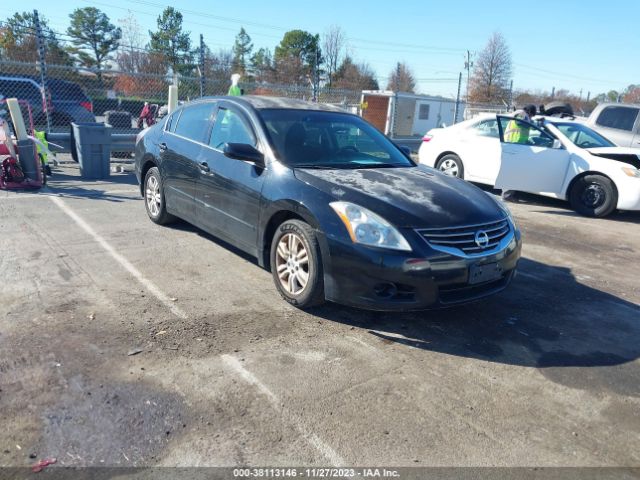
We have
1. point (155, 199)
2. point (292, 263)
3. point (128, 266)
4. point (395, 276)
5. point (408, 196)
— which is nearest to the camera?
point (395, 276)

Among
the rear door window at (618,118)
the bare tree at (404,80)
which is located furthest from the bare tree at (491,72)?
the rear door window at (618,118)

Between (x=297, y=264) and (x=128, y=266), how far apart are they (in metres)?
1.95

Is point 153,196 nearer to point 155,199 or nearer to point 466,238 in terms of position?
point 155,199

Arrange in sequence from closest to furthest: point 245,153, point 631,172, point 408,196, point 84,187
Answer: point 408,196
point 245,153
point 631,172
point 84,187

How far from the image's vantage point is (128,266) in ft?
16.9

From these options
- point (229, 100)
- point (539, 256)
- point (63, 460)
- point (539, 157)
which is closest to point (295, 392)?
point (63, 460)

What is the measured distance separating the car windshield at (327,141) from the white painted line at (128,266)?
1.56 m

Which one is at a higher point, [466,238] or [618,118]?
[618,118]

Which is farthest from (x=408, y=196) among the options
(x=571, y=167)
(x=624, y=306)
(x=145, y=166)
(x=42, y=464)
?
(x=571, y=167)

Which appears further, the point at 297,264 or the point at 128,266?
the point at 128,266

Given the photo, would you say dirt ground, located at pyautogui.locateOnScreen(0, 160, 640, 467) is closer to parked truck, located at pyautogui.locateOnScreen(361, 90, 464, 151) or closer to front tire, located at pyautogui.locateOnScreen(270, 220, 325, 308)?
front tire, located at pyautogui.locateOnScreen(270, 220, 325, 308)

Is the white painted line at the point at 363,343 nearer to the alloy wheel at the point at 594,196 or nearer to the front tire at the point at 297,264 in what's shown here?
the front tire at the point at 297,264

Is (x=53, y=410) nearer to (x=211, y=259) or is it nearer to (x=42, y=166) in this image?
(x=211, y=259)

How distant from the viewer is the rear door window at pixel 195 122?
5.54m
